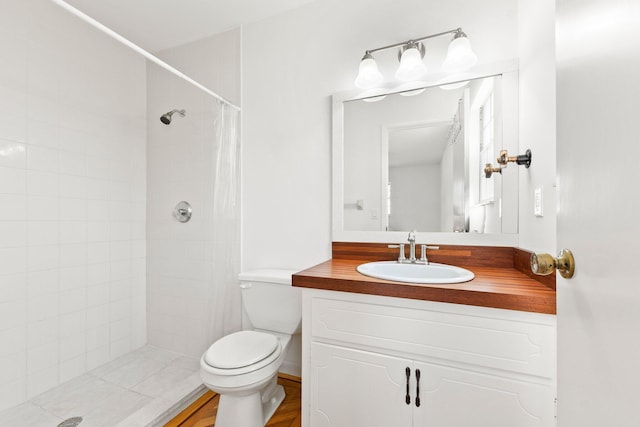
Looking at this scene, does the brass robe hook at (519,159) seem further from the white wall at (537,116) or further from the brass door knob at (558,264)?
the brass door knob at (558,264)

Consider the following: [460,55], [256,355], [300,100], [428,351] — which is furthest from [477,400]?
[300,100]

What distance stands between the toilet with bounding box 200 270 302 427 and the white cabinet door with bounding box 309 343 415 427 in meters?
0.29

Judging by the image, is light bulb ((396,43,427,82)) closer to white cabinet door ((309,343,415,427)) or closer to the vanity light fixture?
the vanity light fixture

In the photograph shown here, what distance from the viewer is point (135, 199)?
218 centimetres

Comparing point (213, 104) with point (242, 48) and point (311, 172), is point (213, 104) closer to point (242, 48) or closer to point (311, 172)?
point (242, 48)

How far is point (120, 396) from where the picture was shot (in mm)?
1610

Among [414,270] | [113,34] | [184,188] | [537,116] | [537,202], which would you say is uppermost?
[113,34]

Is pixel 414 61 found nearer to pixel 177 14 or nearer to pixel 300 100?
pixel 300 100

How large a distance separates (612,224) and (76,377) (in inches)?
104

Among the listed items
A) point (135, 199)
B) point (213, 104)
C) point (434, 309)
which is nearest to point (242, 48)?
point (213, 104)

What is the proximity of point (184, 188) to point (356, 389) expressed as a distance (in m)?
1.79

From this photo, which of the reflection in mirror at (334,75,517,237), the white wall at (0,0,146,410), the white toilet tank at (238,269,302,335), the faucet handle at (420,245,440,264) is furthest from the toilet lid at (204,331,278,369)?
the white wall at (0,0,146,410)

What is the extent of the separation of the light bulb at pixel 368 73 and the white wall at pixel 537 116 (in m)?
0.68

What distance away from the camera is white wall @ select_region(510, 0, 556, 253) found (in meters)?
0.97
